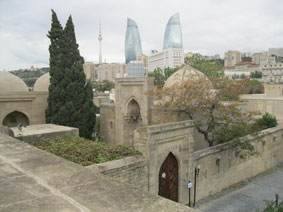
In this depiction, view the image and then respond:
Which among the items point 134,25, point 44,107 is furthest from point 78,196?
point 134,25

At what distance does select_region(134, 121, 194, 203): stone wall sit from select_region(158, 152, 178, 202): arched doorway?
0.15 meters

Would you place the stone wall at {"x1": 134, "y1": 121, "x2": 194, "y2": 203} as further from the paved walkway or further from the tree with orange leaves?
the tree with orange leaves

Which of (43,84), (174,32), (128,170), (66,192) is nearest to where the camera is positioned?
(66,192)

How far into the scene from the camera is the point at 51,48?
18.0m

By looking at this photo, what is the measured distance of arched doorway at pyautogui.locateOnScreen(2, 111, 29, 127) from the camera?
18.6 meters

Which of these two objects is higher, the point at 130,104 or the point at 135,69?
the point at 135,69

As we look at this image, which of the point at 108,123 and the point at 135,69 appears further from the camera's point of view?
the point at 135,69

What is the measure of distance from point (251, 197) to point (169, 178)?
15.0 feet

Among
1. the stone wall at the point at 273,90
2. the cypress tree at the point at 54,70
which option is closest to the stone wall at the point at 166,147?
the cypress tree at the point at 54,70

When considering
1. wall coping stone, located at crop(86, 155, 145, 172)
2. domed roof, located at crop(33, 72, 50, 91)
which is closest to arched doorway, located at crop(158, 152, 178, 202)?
wall coping stone, located at crop(86, 155, 145, 172)

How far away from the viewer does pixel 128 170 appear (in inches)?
299

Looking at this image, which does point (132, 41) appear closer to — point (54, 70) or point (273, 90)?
point (273, 90)

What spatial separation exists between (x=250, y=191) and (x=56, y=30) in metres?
15.4

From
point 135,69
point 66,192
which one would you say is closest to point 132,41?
point 135,69
